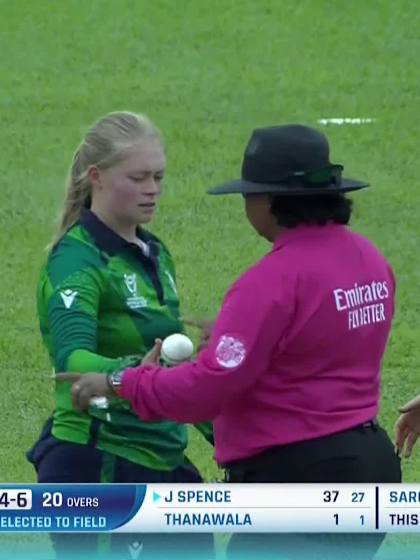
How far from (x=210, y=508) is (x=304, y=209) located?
3.01 feet

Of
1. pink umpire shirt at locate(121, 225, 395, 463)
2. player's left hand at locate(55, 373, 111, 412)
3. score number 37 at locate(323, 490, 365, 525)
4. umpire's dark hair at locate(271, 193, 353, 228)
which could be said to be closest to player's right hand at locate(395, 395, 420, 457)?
pink umpire shirt at locate(121, 225, 395, 463)

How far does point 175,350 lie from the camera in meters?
5.55

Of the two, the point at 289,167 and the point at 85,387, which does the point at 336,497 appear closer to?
the point at 85,387

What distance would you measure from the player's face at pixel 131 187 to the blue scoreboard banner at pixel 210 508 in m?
0.96

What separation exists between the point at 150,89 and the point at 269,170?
1318 cm

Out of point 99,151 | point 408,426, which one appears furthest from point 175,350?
point 408,426

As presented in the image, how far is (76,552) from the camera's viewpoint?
18.8 feet

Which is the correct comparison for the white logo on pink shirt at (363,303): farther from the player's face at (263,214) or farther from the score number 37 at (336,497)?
the score number 37 at (336,497)

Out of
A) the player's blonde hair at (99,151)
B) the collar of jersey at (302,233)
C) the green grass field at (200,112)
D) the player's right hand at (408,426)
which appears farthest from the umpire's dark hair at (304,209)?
the green grass field at (200,112)

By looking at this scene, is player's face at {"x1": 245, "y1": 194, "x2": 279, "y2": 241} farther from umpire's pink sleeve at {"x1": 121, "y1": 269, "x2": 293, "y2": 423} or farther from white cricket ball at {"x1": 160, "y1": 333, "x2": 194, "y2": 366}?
white cricket ball at {"x1": 160, "y1": 333, "x2": 194, "y2": 366}

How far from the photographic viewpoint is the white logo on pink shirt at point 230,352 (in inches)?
208

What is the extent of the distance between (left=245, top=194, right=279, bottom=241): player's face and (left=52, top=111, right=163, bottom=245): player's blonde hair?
65 cm

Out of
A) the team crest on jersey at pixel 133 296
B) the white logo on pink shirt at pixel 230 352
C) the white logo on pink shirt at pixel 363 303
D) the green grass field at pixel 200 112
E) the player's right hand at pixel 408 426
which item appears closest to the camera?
the white logo on pink shirt at pixel 230 352

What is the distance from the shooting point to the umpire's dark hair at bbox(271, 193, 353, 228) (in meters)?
5.48
